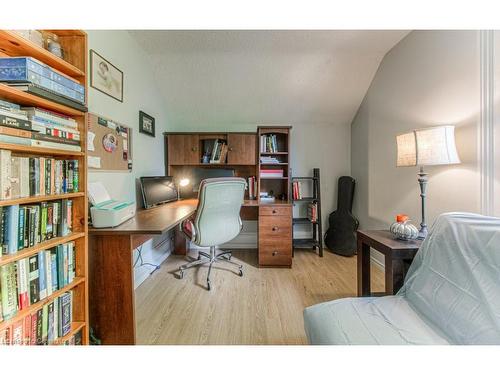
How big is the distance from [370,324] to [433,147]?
3.65 feet

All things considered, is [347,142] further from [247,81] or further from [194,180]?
[194,180]

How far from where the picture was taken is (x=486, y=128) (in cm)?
120

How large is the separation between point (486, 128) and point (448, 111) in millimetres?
326

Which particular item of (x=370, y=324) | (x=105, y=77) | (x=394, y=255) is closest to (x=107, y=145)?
(x=105, y=77)

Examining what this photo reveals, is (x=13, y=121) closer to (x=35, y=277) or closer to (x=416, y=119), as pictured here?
(x=35, y=277)

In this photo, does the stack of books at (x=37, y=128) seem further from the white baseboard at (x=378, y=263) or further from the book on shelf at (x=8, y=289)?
the white baseboard at (x=378, y=263)

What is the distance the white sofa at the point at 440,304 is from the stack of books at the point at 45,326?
3.91ft

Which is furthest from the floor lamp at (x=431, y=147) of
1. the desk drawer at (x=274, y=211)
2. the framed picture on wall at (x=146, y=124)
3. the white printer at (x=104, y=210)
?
the framed picture on wall at (x=146, y=124)

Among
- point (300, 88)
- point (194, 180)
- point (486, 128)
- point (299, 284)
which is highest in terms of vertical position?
point (300, 88)

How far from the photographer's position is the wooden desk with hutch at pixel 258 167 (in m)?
2.35

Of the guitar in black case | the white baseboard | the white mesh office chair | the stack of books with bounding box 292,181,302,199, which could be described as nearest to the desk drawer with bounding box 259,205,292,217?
the white mesh office chair

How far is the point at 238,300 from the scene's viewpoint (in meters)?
1.72

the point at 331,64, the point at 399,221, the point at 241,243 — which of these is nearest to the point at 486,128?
the point at 399,221

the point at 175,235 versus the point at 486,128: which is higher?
the point at 486,128
